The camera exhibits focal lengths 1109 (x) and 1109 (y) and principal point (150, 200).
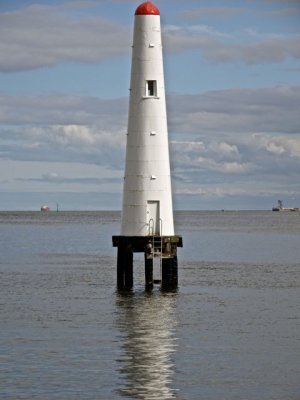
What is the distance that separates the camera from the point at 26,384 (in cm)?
2328

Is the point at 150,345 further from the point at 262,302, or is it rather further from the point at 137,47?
the point at 137,47

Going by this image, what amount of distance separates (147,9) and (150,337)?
48.6 ft

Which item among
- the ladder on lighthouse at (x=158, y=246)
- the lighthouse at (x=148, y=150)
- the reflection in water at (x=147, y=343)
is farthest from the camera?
the ladder on lighthouse at (x=158, y=246)

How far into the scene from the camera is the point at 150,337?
29688 mm

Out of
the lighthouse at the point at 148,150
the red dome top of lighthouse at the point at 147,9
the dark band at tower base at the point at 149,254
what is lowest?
the dark band at tower base at the point at 149,254

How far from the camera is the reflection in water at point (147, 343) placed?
2311cm

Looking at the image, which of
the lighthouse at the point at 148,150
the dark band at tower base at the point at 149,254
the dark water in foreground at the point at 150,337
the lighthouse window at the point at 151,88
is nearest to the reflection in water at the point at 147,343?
the dark water in foreground at the point at 150,337

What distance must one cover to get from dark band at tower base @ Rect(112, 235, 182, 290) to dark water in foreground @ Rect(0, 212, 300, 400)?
0.59 m

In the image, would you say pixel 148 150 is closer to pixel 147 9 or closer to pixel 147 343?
pixel 147 9

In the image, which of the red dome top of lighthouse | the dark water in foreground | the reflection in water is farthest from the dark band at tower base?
the red dome top of lighthouse

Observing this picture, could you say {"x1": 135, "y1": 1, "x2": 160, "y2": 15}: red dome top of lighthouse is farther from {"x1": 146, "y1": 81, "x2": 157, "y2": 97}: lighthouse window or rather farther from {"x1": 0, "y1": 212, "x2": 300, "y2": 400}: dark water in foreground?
{"x1": 0, "y1": 212, "x2": 300, "y2": 400}: dark water in foreground

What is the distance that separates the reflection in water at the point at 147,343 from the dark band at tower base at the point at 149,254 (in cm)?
128

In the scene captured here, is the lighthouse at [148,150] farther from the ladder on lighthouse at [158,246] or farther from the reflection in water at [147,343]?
the reflection in water at [147,343]

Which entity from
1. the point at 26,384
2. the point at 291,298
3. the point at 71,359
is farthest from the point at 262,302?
the point at 26,384
